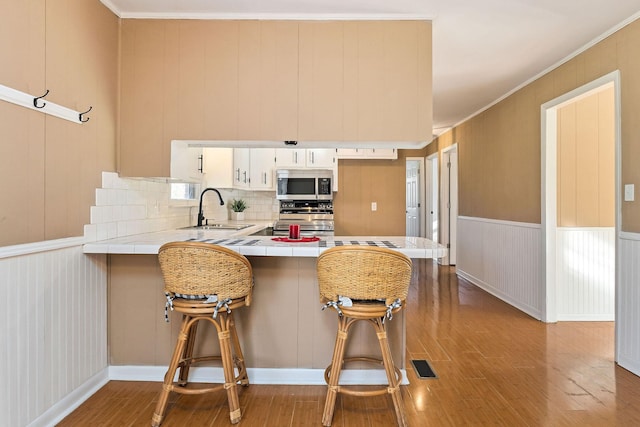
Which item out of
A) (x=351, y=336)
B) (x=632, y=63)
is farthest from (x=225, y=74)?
(x=632, y=63)

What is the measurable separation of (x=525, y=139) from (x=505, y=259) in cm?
139

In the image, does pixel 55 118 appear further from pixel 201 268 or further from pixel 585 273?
pixel 585 273

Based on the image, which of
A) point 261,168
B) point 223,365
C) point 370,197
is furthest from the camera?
point 370,197

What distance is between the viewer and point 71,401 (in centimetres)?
201

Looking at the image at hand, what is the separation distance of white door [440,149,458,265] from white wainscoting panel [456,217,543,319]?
759 millimetres

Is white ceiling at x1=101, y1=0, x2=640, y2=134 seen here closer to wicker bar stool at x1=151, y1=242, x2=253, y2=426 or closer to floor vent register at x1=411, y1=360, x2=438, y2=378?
wicker bar stool at x1=151, y1=242, x2=253, y2=426

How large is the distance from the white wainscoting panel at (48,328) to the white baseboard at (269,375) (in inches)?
6.8

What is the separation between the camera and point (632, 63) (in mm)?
2584

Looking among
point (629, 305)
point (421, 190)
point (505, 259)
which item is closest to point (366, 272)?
point (629, 305)

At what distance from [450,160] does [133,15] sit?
5.31 metres

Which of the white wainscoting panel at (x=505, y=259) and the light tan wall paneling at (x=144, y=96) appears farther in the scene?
the white wainscoting panel at (x=505, y=259)

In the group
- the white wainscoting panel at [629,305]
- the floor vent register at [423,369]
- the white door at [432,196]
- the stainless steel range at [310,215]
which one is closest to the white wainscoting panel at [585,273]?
the white wainscoting panel at [629,305]

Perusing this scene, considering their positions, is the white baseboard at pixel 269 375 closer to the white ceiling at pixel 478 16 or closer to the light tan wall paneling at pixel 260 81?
the light tan wall paneling at pixel 260 81

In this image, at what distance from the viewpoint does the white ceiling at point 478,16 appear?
2338 mm
